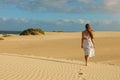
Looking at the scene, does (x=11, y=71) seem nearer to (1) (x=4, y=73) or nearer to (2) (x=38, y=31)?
(1) (x=4, y=73)

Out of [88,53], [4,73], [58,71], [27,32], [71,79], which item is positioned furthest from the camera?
[27,32]

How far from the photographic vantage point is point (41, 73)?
35.6 feet

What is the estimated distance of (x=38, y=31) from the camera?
51.0 metres

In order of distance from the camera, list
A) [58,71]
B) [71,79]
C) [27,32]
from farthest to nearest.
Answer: [27,32] < [58,71] < [71,79]

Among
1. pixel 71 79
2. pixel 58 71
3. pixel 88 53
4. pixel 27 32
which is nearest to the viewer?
pixel 71 79

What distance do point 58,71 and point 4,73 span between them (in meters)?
2.00

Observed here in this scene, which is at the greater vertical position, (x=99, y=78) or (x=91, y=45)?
(x=91, y=45)

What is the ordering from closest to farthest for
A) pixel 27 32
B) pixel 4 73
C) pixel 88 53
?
1. pixel 4 73
2. pixel 88 53
3. pixel 27 32

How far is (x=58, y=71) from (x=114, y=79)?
2146 millimetres

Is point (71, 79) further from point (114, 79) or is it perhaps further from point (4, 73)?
point (4, 73)

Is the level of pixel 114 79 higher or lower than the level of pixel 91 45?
lower

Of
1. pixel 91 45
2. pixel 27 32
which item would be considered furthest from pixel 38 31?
pixel 91 45

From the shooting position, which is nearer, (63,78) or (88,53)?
(63,78)

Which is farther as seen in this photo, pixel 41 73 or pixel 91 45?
pixel 91 45
